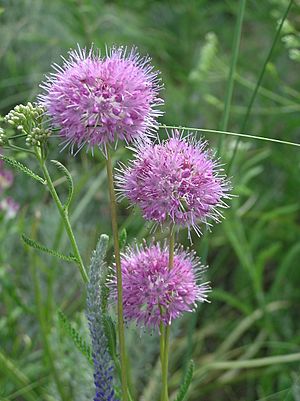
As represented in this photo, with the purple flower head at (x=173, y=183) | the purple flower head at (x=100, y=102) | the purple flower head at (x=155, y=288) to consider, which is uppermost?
the purple flower head at (x=100, y=102)

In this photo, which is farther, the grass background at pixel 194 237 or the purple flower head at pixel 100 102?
the grass background at pixel 194 237

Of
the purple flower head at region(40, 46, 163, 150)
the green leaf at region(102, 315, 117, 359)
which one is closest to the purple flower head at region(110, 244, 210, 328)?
the green leaf at region(102, 315, 117, 359)

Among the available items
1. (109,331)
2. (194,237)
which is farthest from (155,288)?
(194,237)

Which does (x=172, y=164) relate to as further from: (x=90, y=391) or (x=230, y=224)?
(x=230, y=224)

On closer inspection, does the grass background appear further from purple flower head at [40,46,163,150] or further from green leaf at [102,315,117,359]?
purple flower head at [40,46,163,150]

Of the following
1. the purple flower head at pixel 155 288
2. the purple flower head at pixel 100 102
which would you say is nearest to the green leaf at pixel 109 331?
the purple flower head at pixel 155 288

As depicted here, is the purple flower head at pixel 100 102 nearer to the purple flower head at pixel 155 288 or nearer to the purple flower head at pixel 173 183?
the purple flower head at pixel 173 183

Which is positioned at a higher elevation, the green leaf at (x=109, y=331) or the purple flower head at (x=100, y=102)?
the purple flower head at (x=100, y=102)
